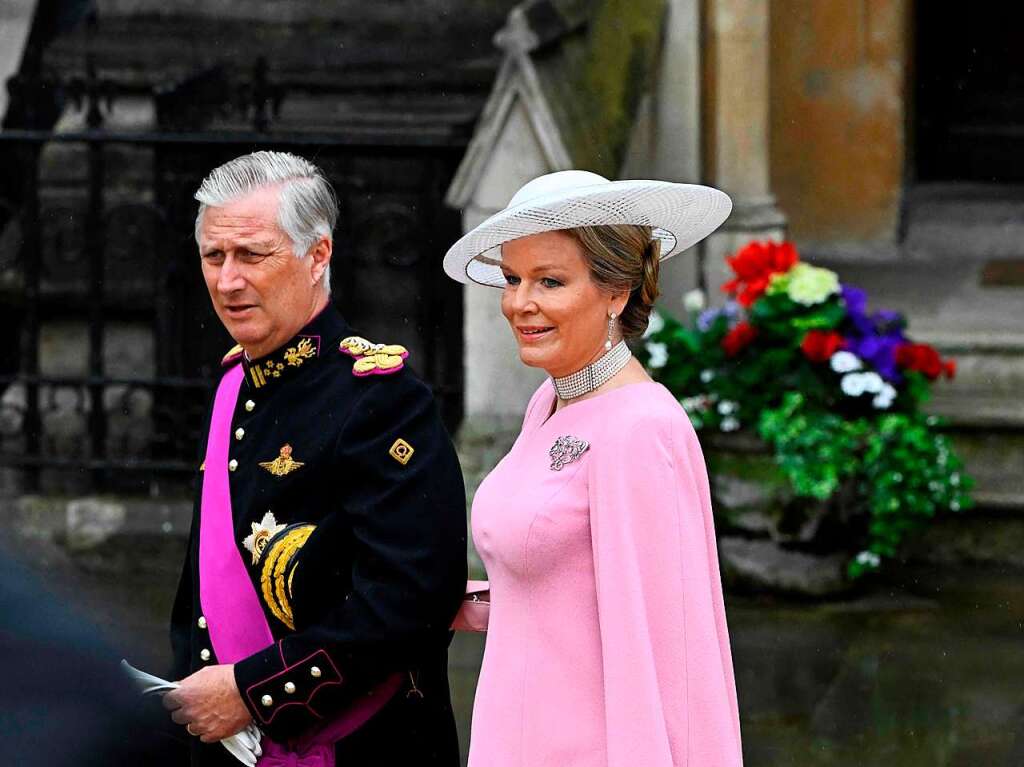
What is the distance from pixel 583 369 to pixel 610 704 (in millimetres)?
→ 539

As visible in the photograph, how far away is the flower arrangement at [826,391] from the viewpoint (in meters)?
7.23

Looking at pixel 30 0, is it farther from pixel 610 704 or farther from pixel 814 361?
pixel 610 704

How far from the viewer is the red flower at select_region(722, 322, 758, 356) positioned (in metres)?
7.48

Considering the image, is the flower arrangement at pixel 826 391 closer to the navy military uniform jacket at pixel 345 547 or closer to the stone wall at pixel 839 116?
the stone wall at pixel 839 116

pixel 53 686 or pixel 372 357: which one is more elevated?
pixel 372 357

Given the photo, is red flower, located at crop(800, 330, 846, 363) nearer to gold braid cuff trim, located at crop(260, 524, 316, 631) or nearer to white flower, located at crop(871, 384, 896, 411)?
white flower, located at crop(871, 384, 896, 411)

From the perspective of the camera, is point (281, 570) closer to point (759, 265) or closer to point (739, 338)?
point (739, 338)

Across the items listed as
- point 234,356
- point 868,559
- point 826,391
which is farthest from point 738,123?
point 234,356

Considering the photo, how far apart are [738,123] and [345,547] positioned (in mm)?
5773

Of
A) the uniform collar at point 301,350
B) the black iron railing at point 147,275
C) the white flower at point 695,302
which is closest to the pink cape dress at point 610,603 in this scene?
the uniform collar at point 301,350

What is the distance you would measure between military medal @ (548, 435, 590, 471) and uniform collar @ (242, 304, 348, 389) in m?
0.59

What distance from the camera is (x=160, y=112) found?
9016mm

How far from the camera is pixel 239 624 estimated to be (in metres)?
3.34

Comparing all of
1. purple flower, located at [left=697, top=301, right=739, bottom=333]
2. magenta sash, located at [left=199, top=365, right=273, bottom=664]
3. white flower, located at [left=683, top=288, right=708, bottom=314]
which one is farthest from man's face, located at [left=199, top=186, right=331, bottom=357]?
white flower, located at [left=683, top=288, right=708, bottom=314]
